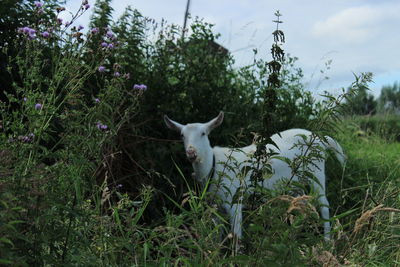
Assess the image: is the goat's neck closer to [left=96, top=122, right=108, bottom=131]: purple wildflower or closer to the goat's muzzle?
the goat's muzzle

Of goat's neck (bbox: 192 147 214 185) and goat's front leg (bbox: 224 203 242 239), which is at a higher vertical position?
goat's neck (bbox: 192 147 214 185)

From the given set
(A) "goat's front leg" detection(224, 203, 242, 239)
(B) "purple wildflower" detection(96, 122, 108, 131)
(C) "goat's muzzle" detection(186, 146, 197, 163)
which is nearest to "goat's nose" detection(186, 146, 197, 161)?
(C) "goat's muzzle" detection(186, 146, 197, 163)

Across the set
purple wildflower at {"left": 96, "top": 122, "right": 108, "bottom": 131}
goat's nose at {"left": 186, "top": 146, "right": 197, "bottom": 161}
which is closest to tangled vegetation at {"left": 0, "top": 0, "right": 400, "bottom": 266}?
purple wildflower at {"left": 96, "top": 122, "right": 108, "bottom": 131}

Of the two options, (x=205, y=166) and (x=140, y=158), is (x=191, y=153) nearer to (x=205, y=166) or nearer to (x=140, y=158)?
(x=205, y=166)

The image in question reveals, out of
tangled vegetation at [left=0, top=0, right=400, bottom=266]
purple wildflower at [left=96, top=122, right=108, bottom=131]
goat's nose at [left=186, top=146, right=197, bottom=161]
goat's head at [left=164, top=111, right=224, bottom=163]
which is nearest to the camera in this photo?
tangled vegetation at [left=0, top=0, right=400, bottom=266]

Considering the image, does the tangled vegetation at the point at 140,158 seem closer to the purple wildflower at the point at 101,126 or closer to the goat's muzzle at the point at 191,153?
the purple wildflower at the point at 101,126

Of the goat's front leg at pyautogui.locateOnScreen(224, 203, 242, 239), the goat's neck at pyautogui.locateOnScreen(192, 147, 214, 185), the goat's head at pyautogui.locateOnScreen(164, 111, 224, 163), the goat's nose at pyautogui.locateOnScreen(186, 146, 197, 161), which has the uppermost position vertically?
the goat's head at pyautogui.locateOnScreen(164, 111, 224, 163)

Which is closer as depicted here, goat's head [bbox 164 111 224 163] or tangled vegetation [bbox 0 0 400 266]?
tangled vegetation [bbox 0 0 400 266]

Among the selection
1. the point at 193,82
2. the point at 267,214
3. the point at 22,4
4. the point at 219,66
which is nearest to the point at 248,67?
the point at 219,66

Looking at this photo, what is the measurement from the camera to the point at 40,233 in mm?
2467

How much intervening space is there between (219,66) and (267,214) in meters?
4.23

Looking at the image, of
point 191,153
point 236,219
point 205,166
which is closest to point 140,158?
point 205,166

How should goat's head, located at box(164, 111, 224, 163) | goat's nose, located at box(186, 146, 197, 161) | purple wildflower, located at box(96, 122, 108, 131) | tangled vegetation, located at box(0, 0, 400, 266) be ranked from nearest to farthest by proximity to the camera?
tangled vegetation, located at box(0, 0, 400, 266) < purple wildflower, located at box(96, 122, 108, 131) < goat's nose, located at box(186, 146, 197, 161) < goat's head, located at box(164, 111, 224, 163)

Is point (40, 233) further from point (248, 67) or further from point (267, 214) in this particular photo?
point (248, 67)
